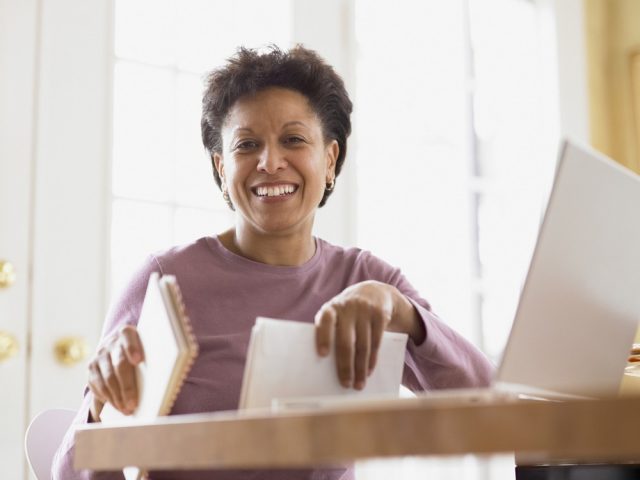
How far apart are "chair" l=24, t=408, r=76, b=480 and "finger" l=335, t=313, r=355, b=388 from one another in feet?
2.27

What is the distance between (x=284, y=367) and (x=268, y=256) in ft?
2.25

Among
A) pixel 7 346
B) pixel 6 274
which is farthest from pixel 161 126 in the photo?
pixel 7 346

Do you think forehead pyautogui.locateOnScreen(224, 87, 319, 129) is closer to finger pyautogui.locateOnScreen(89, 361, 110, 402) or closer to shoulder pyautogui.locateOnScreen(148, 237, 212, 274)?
shoulder pyautogui.locateOnScreen(148, 237, 212, 274)

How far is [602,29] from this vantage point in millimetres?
3695

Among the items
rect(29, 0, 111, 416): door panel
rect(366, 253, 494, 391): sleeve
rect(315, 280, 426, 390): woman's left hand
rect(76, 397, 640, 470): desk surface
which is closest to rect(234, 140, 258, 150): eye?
rect(366, 253, 494, 391): sleeve

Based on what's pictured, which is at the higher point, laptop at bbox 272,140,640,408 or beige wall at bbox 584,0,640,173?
beige wall at bbox 584,0,640,173

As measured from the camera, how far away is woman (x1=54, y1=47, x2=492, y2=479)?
1.46m

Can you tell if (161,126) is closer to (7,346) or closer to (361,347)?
(7,346)

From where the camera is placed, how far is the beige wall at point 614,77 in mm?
3580

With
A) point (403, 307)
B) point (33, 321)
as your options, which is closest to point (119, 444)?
point (403, 307)

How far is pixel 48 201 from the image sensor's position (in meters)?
2.11

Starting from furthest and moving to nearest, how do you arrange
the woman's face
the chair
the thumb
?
the woman's face
the chair
the thumb

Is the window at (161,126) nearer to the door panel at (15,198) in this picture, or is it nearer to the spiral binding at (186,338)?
the door panel at (15,198)

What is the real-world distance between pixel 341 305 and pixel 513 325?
0.23m
